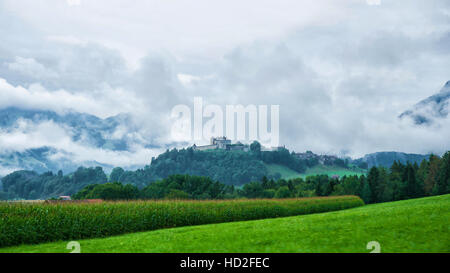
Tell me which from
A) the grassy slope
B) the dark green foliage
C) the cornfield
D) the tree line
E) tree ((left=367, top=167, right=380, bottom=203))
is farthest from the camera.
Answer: tree ((left=367, top=167, right=380, bottom=203))

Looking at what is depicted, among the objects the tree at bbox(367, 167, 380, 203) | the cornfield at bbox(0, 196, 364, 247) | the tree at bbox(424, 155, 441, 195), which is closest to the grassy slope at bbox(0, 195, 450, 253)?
the cornfield at bbox(0, 196, 364, 247)

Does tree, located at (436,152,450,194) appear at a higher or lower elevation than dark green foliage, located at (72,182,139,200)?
higher

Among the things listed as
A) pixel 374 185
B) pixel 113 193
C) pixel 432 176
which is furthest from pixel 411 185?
pixel 113 193

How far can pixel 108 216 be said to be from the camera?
2594 centimetres

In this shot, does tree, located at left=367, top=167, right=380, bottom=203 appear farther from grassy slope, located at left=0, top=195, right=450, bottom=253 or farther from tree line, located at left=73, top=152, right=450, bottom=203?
grassy slope, located at left=0, top=195, right=450, bottom=253

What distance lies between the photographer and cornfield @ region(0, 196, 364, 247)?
21703 mm

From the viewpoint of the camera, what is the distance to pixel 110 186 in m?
85.6

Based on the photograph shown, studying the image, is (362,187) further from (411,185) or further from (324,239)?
(324,239)

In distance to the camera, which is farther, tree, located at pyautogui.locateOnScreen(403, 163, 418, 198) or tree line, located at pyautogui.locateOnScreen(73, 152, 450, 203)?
tree, located at pyautogui.locateOnScreen(403, 163, 418, 198)

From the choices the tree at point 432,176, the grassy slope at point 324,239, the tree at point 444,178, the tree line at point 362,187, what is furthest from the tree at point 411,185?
the grassy slope at point 324,239

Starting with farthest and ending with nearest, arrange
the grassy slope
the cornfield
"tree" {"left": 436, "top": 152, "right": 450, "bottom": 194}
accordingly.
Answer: "tree" {"left": 436, "top": 152, "right": 450, "bottom": 194}, the cornfield, the grassy slope
